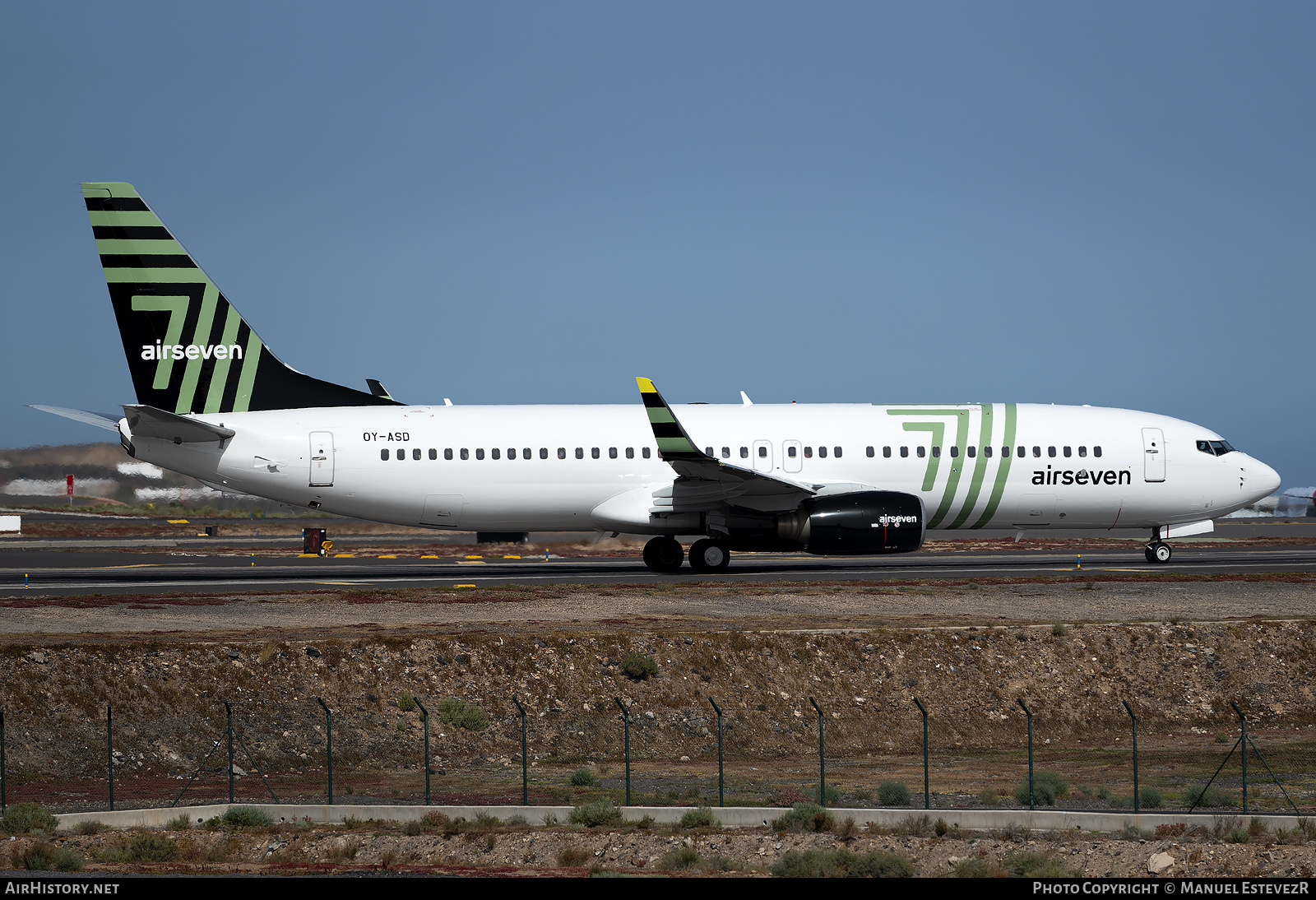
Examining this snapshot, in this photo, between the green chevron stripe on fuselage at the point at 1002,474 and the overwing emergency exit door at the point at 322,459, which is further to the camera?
the green chevron stripe on fuselage at the point at 1002,474

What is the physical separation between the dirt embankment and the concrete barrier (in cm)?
421

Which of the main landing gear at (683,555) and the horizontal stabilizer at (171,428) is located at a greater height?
the horizontal stabilizer at (171,428)

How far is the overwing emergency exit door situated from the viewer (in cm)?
3384

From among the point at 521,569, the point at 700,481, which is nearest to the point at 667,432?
the point at 700,481

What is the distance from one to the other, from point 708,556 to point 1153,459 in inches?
533

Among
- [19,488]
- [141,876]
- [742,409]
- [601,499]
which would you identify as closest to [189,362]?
[601,499]

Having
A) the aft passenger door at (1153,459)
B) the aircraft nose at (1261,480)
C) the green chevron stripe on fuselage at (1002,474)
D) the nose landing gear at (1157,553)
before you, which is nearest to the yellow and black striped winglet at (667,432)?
the green chevron stripe on fuselage at (1002,474)

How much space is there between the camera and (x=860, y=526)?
1298 inches

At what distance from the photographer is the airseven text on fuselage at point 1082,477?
3641 cm

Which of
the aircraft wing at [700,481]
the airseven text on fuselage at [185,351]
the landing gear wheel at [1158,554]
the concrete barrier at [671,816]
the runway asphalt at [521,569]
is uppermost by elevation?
the airseven text on fuselage at [185,351]

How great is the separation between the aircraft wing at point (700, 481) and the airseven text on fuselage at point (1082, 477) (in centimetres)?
676

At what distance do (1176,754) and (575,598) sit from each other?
44.8 feet

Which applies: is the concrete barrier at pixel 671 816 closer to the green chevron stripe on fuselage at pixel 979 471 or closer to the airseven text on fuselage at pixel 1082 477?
the green chevron stripe on fuselage at pixel 979 471

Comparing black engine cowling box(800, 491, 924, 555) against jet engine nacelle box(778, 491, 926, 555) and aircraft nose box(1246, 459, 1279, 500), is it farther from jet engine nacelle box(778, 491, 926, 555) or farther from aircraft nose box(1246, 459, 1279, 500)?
Answer: aircraft nose box(1246, 459, 1279, 500)
